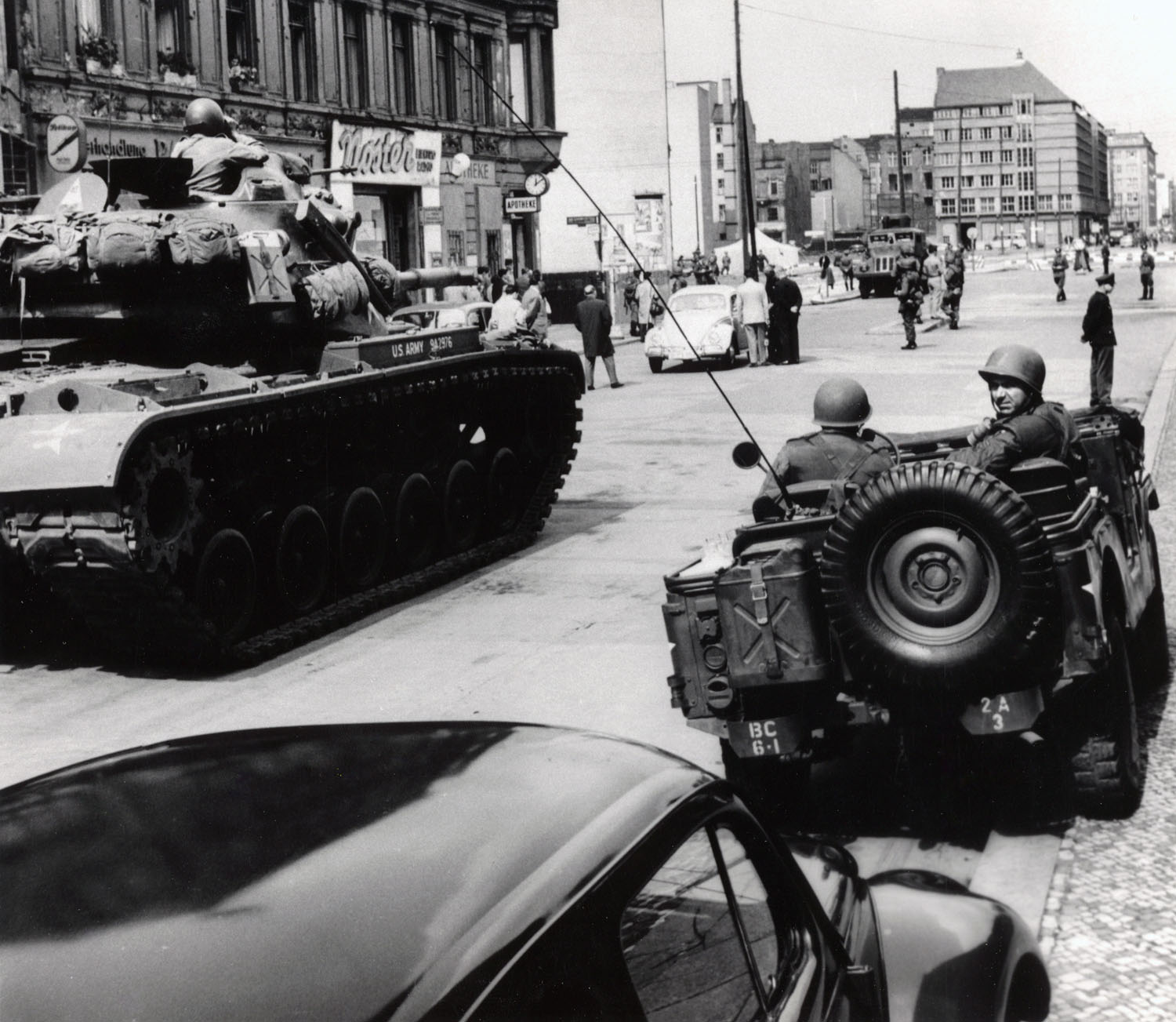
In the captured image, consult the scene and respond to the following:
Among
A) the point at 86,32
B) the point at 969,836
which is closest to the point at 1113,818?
the point at 969,836

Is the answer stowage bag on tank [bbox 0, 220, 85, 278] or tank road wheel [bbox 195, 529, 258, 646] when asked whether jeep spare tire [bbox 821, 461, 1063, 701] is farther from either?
stowage bag on tank [bbox 0, 220, 85, 278]

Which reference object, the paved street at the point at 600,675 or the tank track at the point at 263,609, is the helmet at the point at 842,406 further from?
the tank track at the point at 263,609

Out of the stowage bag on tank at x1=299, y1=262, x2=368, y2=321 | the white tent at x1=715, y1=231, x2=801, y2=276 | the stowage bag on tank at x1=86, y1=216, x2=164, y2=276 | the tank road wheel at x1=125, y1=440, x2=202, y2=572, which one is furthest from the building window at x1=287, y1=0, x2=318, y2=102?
the white tent at x1=715, y1=231, x2=801, y2=276

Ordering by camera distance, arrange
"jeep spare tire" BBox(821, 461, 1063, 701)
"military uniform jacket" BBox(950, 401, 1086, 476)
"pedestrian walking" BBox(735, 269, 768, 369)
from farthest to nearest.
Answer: "pedestrian walking" BBox(735, 269, 768, 369)
"military uniform jacket" BBox(950, 401, 1086, 476)
"jeep spare tire" BBox(821, 461, 1063, 701)

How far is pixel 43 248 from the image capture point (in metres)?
10.2

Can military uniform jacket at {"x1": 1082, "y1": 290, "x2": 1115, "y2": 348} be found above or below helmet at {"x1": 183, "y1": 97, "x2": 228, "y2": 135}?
below

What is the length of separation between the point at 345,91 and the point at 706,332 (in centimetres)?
878

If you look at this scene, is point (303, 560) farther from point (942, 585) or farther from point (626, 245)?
point (626, 245)

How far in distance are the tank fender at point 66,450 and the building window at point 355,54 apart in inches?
965

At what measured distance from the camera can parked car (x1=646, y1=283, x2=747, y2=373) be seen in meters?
28.6

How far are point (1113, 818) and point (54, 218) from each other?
7634 millimetres

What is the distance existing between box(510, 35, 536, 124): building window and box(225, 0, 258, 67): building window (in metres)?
10.6

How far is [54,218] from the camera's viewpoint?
10.7m

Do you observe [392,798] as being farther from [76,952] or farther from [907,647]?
[907,647]
